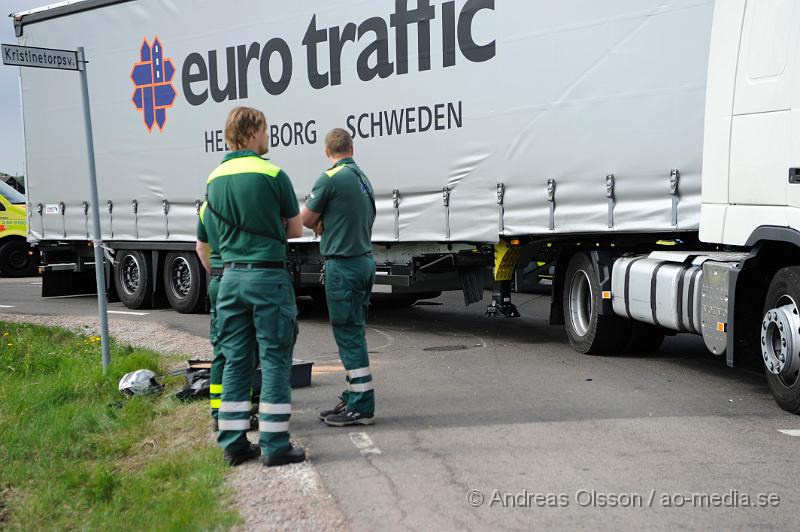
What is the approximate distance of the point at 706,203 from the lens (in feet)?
25.8

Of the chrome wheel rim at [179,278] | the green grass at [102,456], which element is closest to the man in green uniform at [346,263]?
the green grass at [102,456]

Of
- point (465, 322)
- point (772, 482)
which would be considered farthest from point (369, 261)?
point (465, 322)

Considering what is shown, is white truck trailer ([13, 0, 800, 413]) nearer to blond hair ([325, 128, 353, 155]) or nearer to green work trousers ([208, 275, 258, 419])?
blond hair ([325, 128, 353, 155])

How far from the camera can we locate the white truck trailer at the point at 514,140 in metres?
7.26

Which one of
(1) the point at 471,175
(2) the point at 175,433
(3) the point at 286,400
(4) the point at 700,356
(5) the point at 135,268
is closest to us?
(3) the point at 286,400

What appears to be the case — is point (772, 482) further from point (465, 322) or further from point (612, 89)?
point (465, 322)

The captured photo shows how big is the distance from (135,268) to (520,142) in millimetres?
7629

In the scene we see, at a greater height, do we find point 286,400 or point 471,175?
point 471,175

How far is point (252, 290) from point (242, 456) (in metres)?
0.93

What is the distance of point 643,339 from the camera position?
9734mm

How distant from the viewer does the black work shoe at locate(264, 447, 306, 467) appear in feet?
18.0

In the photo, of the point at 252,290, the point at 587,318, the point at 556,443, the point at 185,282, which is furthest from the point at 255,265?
the point at 185,282

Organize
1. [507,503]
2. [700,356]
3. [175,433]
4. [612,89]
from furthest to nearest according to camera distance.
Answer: [700,356] < [612,89] < [175,433] < [507,503]

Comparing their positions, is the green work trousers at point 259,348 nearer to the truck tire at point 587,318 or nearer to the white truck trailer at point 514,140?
the white truck trailer at point 514,140
